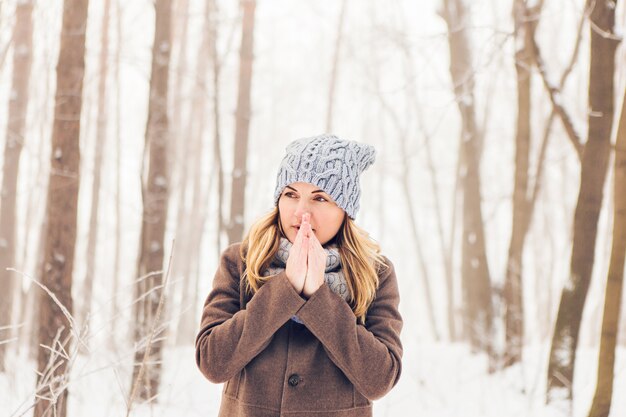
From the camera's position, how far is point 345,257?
2.02 m

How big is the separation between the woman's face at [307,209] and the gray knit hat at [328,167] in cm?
3

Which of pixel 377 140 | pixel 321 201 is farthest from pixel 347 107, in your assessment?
pixel 321 201

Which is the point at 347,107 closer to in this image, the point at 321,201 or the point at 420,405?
the point at 420,405

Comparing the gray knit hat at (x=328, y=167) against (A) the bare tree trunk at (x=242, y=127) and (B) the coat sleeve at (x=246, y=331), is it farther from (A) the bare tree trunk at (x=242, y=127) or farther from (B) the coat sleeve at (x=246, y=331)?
(A) the bare tree trunk at (x=242, y=127)

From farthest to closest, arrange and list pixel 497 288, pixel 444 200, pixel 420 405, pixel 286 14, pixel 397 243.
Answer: pixel 397 243 < pixel 444 200 < pixel 286 14 < pixel 497 288 < pixel 420 405

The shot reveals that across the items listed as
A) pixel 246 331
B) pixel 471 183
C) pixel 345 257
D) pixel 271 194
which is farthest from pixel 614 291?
pixel 271 194

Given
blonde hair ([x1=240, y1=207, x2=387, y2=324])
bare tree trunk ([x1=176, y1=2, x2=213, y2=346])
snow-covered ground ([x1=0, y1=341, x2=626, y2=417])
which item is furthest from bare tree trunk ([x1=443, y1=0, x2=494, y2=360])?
bare tree trunk ([x1=176, y1=2, x2=213, y2=346])

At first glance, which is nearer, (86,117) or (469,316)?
(469,316)

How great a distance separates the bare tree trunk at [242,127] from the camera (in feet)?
26.0

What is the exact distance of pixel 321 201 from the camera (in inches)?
78.8

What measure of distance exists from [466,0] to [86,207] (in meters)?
13.1

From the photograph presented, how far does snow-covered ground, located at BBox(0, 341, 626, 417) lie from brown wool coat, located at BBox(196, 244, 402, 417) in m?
2.33

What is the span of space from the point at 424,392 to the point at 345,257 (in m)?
4.59

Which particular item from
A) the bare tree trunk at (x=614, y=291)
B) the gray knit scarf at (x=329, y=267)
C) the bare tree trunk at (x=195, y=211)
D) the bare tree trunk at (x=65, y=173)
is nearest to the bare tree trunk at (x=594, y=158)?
the bare tree trunk at (x=614, y=291)
